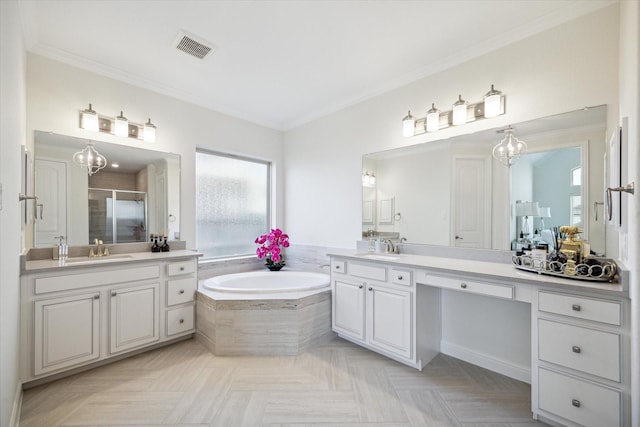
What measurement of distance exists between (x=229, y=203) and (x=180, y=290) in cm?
139

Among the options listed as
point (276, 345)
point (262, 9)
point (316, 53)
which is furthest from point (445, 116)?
point (276, 345)

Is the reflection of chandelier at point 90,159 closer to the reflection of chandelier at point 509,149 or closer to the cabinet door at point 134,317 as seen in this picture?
the cabinet door at point 134,317

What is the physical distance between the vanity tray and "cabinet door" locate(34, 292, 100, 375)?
3.19 meters

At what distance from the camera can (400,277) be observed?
91.4 inches

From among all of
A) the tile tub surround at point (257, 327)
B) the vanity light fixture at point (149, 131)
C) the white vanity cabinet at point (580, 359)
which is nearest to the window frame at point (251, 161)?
the vanity light fixture at point (149, 131)

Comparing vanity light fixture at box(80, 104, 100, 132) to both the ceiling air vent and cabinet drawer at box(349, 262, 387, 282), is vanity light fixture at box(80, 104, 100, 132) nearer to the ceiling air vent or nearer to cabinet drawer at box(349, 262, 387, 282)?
the ceiling air vent

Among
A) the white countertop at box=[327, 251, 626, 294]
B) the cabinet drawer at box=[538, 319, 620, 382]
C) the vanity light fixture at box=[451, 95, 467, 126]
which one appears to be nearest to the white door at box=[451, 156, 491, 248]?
the white countertop at box=[327, 251, 626, 294]

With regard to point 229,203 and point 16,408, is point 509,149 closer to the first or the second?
point 229,203

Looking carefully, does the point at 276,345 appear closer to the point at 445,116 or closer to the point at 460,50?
the point at 445,116

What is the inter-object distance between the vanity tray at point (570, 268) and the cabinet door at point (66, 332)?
3193 mm

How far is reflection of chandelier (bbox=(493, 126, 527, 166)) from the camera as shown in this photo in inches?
84.8

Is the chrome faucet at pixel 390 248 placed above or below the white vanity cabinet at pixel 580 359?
above

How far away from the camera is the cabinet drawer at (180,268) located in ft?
8.84

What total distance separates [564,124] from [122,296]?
3.64m
